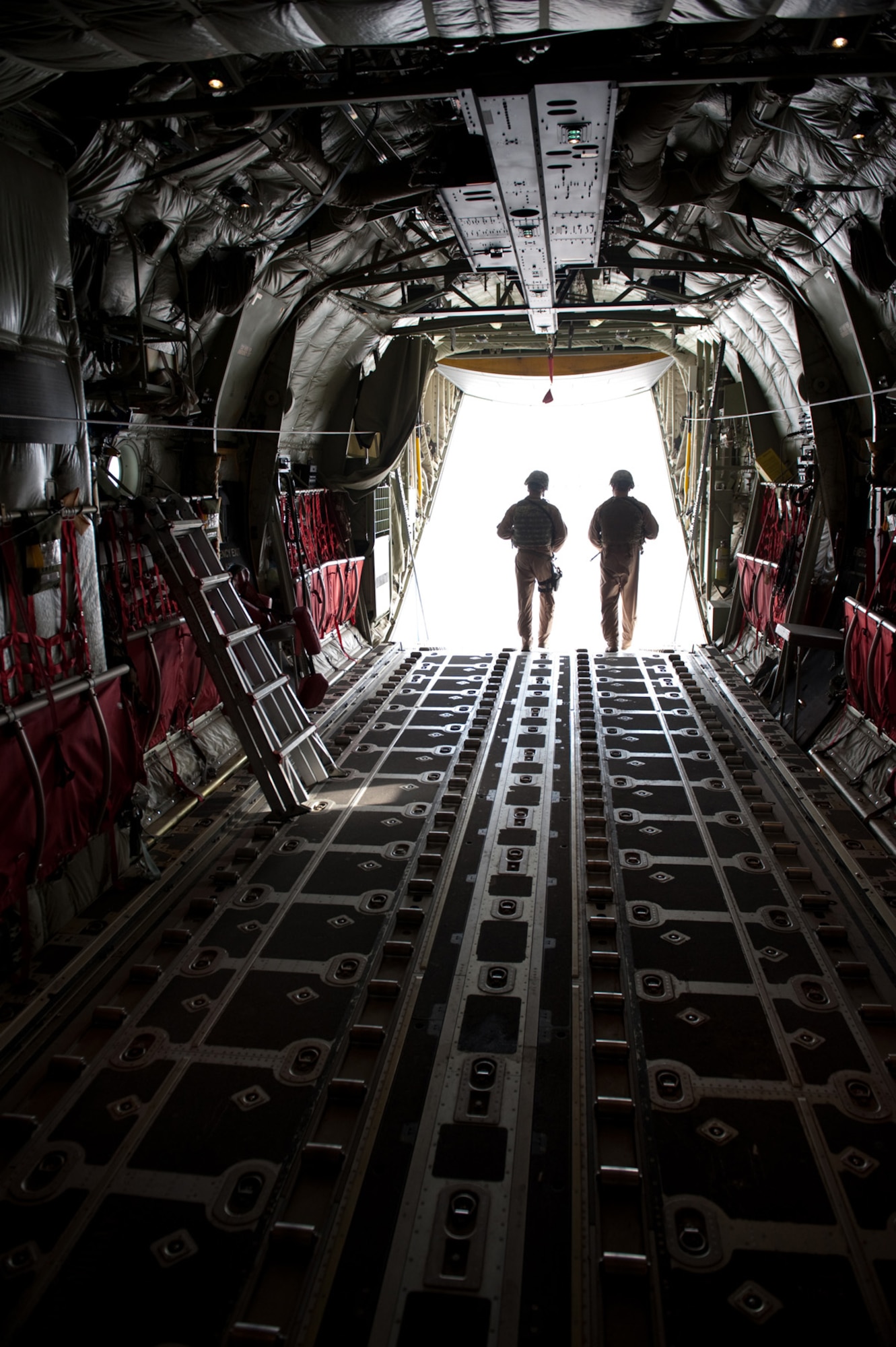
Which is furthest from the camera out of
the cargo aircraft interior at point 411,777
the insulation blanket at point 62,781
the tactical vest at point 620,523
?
the tactical vest at point 620,523

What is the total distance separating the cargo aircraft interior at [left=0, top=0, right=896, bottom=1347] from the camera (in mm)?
2328

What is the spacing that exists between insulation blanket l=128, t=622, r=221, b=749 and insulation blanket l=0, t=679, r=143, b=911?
18.9 inches

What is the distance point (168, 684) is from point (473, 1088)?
3.33 metres

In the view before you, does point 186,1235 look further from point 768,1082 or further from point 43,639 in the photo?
point 43,639

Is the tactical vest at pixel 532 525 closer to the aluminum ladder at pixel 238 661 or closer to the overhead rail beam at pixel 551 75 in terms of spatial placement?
the aluminum ladder at pixel 238 661

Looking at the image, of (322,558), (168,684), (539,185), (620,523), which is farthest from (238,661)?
(620,523)

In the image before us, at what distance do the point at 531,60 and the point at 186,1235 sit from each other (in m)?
4.15

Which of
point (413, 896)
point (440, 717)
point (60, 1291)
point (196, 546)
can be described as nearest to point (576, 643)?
point (440, 717)

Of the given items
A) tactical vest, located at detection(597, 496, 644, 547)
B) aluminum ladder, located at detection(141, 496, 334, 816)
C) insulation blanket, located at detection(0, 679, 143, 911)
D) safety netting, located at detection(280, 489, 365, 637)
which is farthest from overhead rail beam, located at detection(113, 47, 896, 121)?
tactical vest, located at detection(597, 496, 644, 547)

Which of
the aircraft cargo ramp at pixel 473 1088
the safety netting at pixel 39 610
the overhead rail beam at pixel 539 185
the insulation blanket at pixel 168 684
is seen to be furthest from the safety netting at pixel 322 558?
the safety netting at pixel 39 610

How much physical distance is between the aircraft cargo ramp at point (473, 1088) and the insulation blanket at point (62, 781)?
1.44ft

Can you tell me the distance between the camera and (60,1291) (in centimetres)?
218

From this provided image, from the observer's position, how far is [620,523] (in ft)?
31.5

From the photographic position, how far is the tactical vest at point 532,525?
32.0ft
